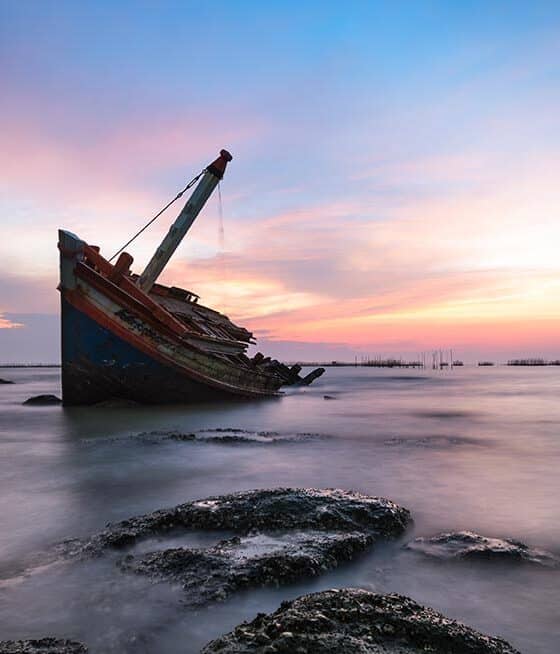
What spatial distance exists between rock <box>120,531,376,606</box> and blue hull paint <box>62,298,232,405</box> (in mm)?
11742

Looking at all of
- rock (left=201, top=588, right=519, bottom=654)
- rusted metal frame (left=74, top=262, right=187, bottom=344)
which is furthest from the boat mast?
rock (left=201, top=588, right=519, bottom=654)

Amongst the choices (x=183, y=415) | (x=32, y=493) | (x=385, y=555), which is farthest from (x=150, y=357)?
(x=385, y=555)

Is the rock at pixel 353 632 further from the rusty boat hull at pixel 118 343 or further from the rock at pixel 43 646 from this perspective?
the rusty boat hull at pixel 118 343

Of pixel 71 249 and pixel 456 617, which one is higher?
pixel 71 249

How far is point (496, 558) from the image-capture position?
3941 millimetres

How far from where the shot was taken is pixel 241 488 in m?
6.43

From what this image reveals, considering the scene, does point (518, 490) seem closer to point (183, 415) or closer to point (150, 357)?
point (183, 415)

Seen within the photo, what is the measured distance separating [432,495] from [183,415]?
9221mm

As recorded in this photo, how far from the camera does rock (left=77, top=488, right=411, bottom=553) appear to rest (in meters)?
4.30

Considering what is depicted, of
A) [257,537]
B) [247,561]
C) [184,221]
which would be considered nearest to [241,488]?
[257,537]

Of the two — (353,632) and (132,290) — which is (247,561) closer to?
(353,632)

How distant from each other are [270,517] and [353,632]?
2.21 metres

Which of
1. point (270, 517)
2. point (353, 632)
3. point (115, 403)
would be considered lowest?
point (270, 517)

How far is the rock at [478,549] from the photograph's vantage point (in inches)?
156
